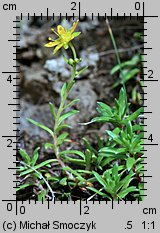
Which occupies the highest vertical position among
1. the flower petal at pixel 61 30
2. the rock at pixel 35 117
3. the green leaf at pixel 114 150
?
the flower petal at pixel 61 30

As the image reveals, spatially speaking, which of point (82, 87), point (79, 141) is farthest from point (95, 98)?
point (79, 141)

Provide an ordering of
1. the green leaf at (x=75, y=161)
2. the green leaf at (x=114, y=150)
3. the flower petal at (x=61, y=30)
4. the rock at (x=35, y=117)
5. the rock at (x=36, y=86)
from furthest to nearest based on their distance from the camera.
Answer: the rock at (x=36, y=86), the rock at (x=35, y=117), the green leaf at (x=75, y=161), the green leaf at (x=114, y=150), the flower petal at (x=61, y=30)

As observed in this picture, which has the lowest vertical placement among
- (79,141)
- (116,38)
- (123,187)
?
(123,187)

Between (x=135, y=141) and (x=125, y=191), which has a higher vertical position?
(x=135, y=141)

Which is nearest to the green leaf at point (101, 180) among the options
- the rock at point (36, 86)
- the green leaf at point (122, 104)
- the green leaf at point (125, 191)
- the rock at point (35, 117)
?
the green leaf at point (125, 191)

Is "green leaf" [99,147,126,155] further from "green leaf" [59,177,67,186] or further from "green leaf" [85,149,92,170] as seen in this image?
"green leaf" [59,177,67,186]

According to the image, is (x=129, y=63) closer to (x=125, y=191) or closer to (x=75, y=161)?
(x=75, y=161)

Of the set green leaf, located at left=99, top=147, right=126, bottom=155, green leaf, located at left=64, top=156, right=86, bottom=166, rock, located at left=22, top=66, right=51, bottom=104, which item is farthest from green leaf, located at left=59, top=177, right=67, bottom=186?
rock, located at left=22, top=66, right=51, bottom=104

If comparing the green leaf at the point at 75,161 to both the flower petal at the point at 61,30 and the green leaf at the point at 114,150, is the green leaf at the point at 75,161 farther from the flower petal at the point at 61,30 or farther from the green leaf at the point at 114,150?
the flower petal at the point at 61,30

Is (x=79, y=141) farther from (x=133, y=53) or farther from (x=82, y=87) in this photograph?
(x=133, y=53)

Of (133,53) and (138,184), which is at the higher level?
(133,53)

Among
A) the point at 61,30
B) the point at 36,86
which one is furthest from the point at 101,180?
the point at 36,86
